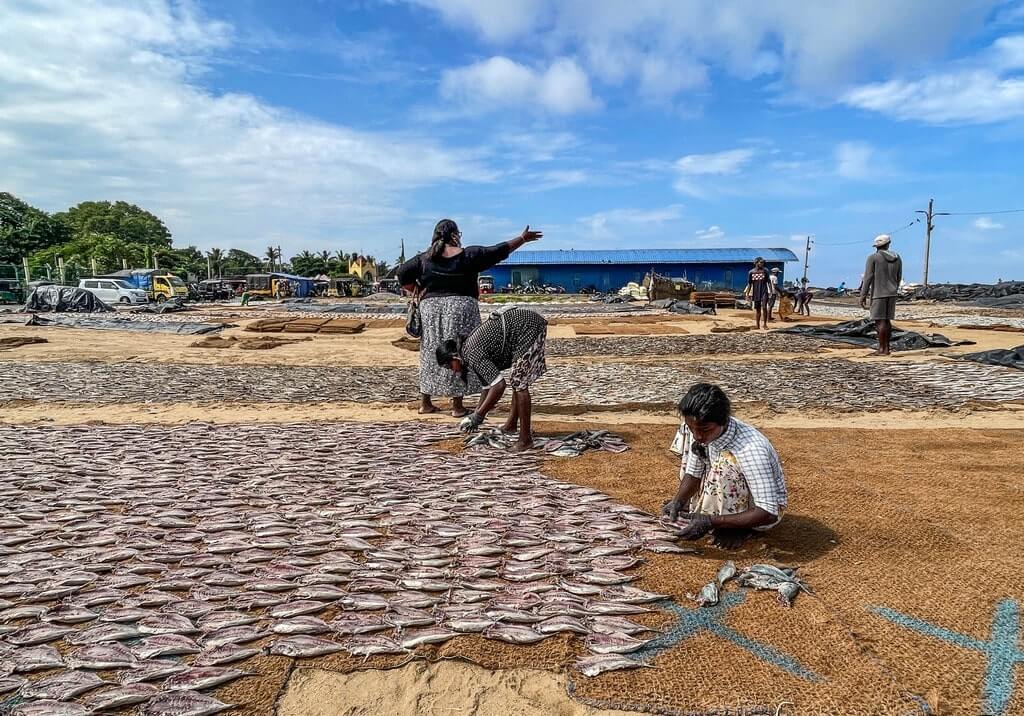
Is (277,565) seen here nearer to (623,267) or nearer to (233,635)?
(233,635)

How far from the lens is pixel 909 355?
40.0 ft

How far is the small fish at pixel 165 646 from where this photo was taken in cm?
243

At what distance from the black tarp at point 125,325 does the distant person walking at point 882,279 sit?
18.2 meters

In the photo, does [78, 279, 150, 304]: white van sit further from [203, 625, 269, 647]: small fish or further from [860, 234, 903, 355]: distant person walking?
[203, 625, 269, 647]: small fish

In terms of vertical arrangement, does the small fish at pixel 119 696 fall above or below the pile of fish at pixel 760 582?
below

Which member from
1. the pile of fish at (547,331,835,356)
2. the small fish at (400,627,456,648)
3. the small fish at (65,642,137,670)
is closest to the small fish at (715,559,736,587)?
the small fish at (400,627,456,648)

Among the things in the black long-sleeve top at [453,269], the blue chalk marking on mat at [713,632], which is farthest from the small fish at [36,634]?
the black long-sleeve top at [453,269]

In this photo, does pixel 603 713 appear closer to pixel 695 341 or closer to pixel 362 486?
pixel 362 486

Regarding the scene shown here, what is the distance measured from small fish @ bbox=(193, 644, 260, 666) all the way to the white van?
3741 cm

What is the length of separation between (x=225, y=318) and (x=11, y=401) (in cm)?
1757

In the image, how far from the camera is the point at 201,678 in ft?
7.54

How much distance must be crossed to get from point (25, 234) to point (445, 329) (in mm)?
58139

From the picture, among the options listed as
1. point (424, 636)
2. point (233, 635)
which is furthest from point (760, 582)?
point (233, 635)

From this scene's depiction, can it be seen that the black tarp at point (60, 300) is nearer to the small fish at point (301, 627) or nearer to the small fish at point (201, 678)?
the small fish at point (301, 627)
